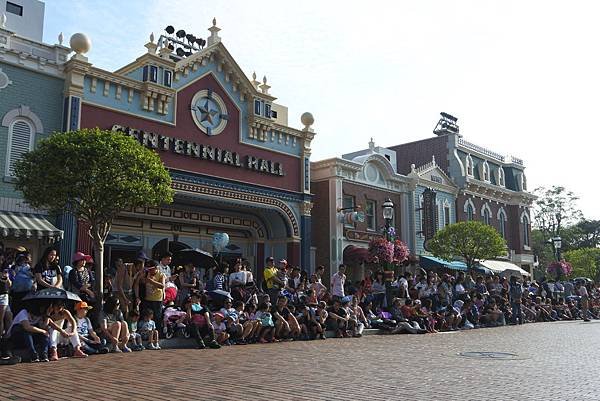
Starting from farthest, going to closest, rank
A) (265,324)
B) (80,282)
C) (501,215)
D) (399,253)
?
(501,215), (399,253), (265,324), (80,282)

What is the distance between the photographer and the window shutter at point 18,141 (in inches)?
666

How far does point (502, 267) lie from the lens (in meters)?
36.1

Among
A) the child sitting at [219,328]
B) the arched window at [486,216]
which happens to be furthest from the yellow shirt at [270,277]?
the arched window at [486,216]

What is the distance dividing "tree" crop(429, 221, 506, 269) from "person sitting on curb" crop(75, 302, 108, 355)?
2097cm

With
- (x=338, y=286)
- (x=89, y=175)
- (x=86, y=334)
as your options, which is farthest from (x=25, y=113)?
(x=338, y=286)

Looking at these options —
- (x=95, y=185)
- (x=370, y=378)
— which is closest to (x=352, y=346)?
(x=370, y=378)

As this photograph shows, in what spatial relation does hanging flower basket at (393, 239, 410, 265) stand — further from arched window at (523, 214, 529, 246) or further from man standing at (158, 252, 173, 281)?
arched window at (523, 214, 529, 246)

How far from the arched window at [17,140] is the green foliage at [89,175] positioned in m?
3.70

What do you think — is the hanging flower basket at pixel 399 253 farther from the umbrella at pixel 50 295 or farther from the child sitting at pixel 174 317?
the umbrella at pixel 50 295

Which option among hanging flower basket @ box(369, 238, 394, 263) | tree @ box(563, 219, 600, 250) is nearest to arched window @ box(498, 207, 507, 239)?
hanging flower basket @ box(369, 238, 394, 263)

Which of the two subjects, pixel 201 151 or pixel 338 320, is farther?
pixel 201 151

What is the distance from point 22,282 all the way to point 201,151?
→ 37.2ft

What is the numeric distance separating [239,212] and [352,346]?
40.3 feet

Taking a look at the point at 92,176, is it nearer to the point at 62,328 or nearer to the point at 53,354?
the point at 62,328
